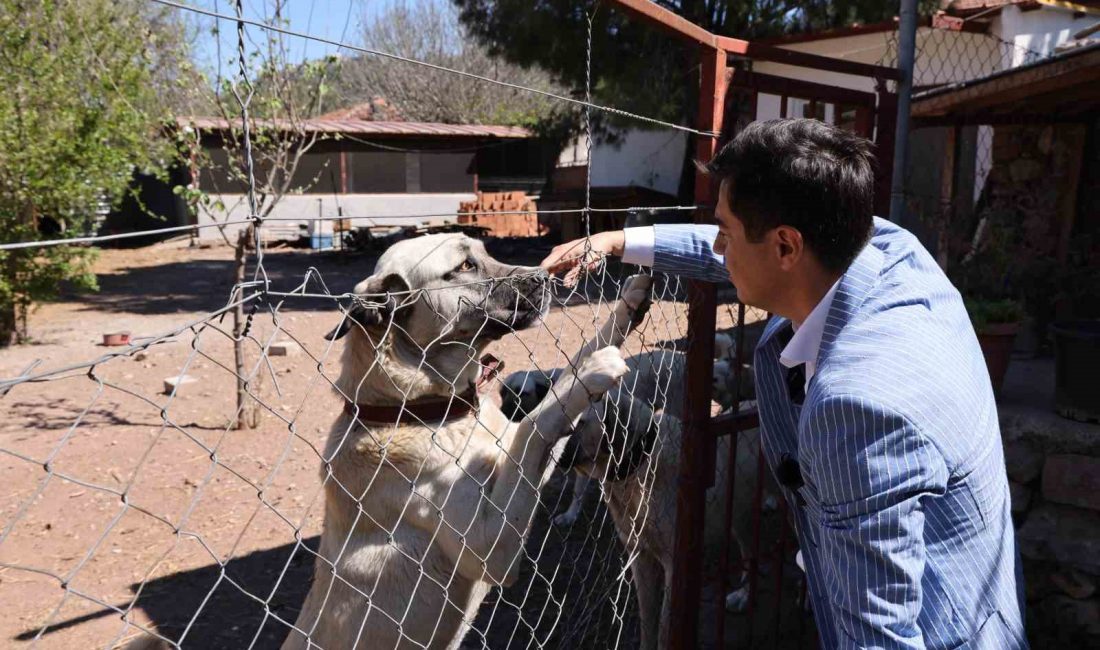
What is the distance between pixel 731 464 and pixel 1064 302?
3.72m

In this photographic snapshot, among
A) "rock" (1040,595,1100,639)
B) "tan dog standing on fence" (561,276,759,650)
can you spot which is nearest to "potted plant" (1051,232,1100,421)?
"rock" (1040,595,1100,639)

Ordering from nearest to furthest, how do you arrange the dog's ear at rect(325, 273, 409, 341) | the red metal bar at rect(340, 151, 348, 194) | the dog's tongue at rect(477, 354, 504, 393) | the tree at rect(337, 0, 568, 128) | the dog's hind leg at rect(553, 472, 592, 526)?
1. the dog's ear at rect(325, 273, 409, 341)
2. the dog's tongue at rect(477, 354, 504, 393)
3. the dog's hind leg at rect(553, 472, 592, 526)
4. the red metal bar at rect(340, 151, 348, 194)
5. the tree at rect(337, 0, 568, 128)

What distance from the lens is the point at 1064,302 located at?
212 inches

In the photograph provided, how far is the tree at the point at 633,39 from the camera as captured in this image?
39.5 feet

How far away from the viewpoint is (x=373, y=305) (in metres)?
1.97

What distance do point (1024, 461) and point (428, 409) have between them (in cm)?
261

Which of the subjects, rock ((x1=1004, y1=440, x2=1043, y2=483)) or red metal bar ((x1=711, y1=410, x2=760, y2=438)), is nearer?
red metal bar ((x1=711, y1=410, x2=760, y2=438))

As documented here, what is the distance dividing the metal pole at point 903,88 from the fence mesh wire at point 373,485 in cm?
118

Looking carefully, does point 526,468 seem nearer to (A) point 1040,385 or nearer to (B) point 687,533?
(B) point 687,533

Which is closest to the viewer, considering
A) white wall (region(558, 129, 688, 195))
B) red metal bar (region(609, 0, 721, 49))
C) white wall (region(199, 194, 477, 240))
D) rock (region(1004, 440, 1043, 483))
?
red metal bar (region(609, 0, 721, 49))

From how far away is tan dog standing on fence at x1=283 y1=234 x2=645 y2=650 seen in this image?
2.38 metres

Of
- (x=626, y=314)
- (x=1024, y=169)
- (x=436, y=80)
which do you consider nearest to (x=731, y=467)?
(x=626, y=314)

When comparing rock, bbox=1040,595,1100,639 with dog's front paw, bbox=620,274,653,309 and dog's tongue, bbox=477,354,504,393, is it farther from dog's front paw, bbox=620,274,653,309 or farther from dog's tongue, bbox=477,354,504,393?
dog's tongue, bbox=477,354,504,393

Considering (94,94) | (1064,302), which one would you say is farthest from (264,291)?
(94,94)
